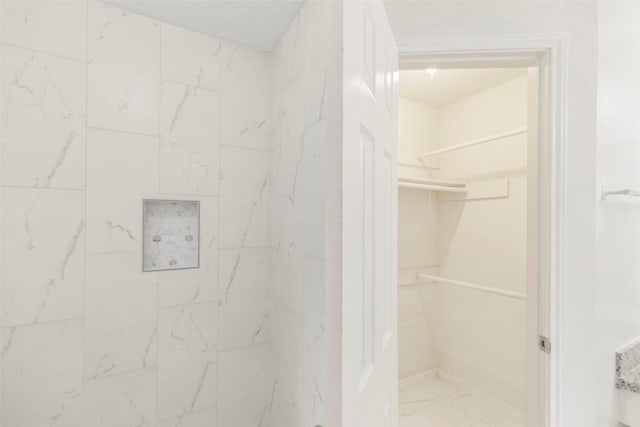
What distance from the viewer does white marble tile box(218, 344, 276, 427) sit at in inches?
56.3

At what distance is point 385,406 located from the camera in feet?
2.70

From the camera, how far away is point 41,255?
3.60ft

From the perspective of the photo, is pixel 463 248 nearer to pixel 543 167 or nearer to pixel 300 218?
pixel 543 167

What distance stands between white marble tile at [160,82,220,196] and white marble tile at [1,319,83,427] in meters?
0.65

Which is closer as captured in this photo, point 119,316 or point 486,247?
point 119,316

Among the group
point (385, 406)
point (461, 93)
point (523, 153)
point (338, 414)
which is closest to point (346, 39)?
point (338, 414)

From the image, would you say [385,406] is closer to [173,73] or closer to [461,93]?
[173,73]

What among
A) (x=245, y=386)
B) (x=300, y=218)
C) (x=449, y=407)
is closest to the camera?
Result: (x=300, y=218)

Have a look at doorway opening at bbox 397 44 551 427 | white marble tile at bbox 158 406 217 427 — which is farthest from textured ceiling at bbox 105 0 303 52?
white marble tile at bbox 158 406 217 427

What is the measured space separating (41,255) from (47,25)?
2.75 feet

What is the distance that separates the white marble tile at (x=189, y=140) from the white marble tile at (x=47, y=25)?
0.32 m

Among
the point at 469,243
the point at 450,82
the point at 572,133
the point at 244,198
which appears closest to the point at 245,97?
the point at 244,198

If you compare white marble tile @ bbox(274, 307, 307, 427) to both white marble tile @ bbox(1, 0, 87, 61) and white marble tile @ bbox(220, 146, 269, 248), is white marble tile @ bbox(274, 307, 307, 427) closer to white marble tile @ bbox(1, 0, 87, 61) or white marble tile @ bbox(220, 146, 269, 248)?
white marble tile @ bbox(220, 146, 269, 248)

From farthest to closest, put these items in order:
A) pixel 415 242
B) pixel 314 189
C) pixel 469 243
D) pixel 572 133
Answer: pixel 415 242 → pixel 469 243 → pixel 314 189 → pixel 572 133
